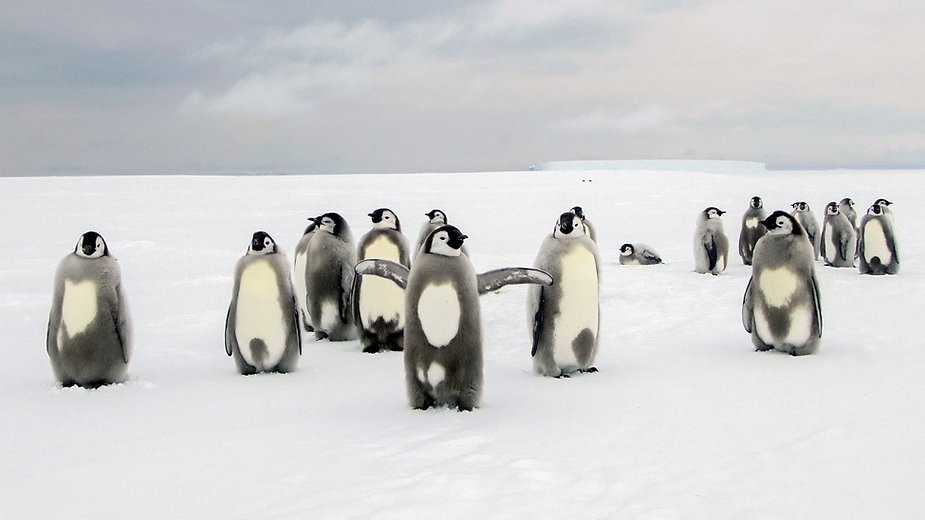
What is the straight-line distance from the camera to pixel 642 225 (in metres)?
18.1

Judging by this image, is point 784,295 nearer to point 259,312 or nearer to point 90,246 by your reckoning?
point 259,312

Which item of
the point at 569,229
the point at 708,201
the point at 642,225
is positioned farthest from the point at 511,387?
the point at 708,201

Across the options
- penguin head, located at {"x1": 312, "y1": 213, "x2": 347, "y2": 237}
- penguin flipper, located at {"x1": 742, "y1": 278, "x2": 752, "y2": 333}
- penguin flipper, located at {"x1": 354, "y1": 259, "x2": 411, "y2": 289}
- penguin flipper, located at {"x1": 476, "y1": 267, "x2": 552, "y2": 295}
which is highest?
penguin head, located at {"x1": 312, "y1": 213, "x2": 347, "y2": 237}

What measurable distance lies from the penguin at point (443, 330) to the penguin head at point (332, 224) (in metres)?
2.62

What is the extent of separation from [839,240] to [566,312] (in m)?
7.33

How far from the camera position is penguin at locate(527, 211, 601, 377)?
4906mm

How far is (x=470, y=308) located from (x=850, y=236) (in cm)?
844

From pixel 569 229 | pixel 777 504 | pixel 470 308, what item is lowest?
pixel 777 504

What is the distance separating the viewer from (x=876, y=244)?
29.9 feet

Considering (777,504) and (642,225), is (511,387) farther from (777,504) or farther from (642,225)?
(642,225)

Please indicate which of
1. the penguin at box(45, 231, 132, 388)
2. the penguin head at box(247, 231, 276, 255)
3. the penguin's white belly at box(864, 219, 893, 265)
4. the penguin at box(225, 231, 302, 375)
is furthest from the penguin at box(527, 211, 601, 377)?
the penguin's white belly at box(864, 219, 893, 265)

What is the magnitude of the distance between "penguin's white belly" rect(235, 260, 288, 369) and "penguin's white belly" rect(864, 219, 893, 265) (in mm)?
7443

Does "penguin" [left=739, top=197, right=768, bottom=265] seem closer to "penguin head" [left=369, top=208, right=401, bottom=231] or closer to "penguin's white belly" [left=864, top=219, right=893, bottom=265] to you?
"penguin's white belly" [left=864, top=219, right=893, bottom=265]

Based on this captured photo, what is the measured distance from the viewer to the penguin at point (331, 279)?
6449mm
